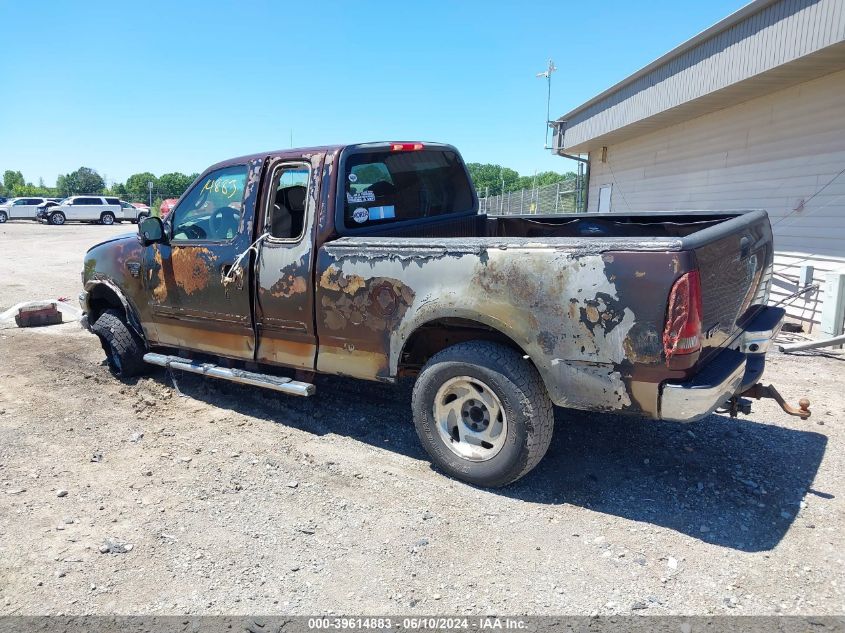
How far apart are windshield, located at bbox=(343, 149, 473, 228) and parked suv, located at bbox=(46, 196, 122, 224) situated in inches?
1585

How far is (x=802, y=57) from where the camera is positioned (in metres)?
7.65

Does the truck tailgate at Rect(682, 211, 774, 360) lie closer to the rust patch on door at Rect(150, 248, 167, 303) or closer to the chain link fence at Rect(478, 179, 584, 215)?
the rust patch on door at Rect(150, 248, 167, 303)

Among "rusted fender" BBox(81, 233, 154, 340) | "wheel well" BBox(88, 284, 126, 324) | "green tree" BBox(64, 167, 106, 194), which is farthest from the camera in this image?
"green tree" BBox(64, 167, 106, 194)

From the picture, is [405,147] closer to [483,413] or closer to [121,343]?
[483,413]

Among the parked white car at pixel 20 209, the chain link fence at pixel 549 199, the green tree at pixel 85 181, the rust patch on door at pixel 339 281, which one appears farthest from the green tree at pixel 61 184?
the rust patch on door at pixel 339 281

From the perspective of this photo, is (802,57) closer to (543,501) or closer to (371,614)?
(543,501)

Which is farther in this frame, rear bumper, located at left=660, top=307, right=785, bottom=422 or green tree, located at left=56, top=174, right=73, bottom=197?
green tree, located at left=56, top=174, right=73, bottom=197

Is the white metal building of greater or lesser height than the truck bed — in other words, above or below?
above

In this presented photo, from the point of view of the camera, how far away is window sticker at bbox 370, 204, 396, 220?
4.47 meters

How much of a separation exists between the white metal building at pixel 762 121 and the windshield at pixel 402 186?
5260mm

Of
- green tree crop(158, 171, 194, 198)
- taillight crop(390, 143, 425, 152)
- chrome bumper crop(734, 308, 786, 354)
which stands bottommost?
chrome bumper crop(734, 308, 786, 354)

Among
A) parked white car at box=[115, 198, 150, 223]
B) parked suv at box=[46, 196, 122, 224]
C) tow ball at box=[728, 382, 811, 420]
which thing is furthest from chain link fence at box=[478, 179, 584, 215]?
parked suv at box=[46, 196, 122, 224]

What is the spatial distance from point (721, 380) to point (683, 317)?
428 mm

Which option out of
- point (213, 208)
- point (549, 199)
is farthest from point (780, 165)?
point (549, 199)
